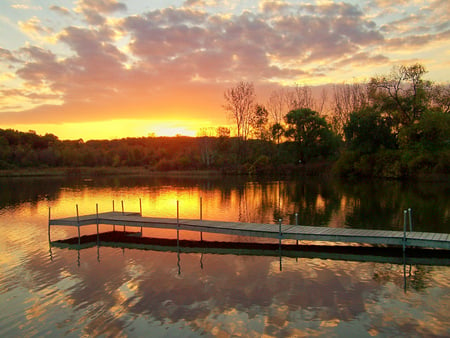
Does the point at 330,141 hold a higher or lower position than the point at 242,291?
higher

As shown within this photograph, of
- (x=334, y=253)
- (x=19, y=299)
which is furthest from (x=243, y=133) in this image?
(x=19, y=299)

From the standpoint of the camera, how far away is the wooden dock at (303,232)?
12.5 metres

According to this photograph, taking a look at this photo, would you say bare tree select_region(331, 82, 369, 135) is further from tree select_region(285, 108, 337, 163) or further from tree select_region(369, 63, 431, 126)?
tree select_region(369, 63, 431, 126)

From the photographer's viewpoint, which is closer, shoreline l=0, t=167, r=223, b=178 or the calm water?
the calm water

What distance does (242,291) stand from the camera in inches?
381

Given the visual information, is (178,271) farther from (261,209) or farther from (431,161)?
(431,161)

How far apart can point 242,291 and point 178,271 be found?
9.18 ft

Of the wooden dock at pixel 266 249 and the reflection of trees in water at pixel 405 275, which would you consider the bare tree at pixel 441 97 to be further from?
the reflection of trees in water at pixel 405 275

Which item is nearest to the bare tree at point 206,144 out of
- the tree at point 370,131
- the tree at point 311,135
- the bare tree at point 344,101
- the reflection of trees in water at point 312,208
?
the tree at point 311,135

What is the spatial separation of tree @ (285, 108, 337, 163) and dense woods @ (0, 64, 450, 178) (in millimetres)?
164

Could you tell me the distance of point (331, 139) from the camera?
59.7 meters

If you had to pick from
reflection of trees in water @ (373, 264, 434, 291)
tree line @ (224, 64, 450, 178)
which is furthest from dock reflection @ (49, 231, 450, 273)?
tree line @ (224, 64, 450, 178)

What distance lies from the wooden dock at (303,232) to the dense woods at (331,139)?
33.3m

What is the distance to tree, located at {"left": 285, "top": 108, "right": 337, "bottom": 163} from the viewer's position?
59.7 meters
